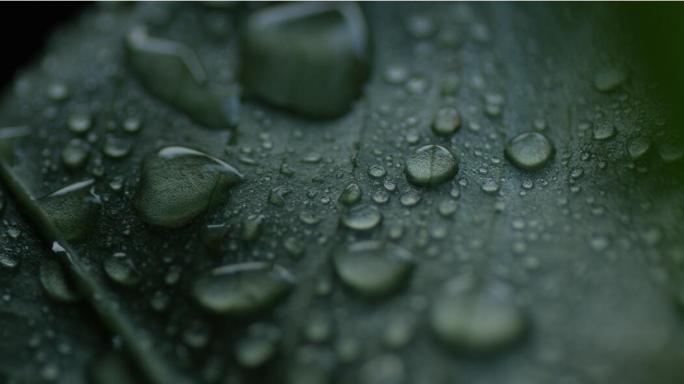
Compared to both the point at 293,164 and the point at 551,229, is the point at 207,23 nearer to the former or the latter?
the point at 293,164

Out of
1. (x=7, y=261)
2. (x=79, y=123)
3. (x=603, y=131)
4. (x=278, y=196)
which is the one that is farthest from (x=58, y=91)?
(x=603, y=131)

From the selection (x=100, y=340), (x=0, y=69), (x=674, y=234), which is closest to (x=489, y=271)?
(x=674, y=234)

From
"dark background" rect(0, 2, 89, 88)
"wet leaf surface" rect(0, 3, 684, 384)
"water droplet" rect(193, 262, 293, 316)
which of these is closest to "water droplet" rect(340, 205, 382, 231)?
"wet leaf surface" rect(0, 3, 684, 384)

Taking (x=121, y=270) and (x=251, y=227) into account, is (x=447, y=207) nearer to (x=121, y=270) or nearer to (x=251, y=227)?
(x=251, y=227)

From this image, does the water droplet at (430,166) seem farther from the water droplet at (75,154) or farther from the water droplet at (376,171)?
the water droplet at (75,154)

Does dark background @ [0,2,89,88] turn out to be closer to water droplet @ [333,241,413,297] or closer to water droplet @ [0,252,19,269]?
water droplet @ [0,252,19,269]

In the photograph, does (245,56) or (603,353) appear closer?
(603,353)
